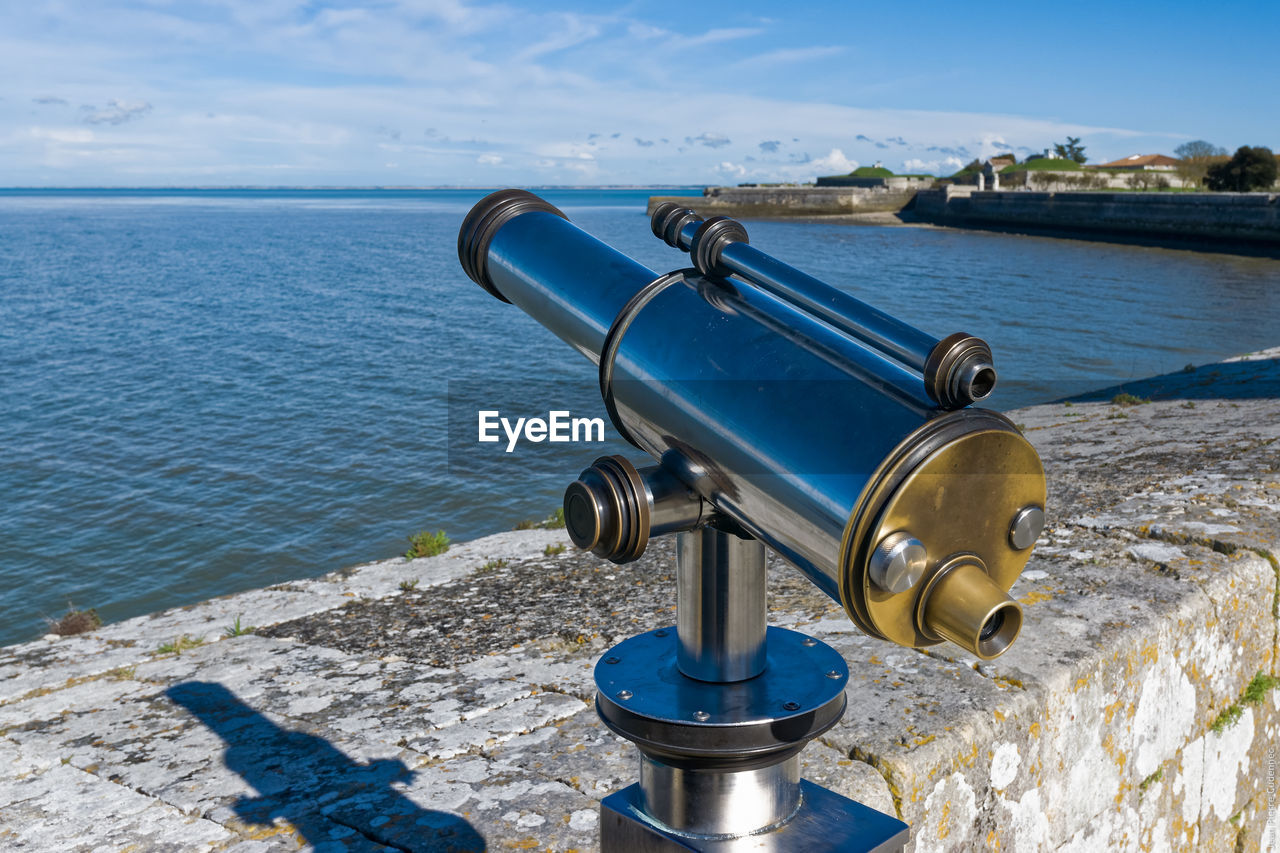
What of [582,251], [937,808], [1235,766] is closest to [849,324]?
[582,251]

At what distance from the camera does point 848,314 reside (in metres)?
1.09

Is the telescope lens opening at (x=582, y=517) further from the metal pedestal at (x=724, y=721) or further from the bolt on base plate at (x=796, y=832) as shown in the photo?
the bolt on base plate at (x=796, y=832)

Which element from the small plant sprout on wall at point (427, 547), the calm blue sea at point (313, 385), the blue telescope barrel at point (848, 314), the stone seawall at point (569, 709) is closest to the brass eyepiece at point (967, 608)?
the blue telescope barrel at point (848, 314)

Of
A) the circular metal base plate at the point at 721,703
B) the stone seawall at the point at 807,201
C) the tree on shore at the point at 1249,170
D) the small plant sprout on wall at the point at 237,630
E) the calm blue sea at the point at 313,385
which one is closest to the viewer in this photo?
the circular metal base plate at the point at 721,703

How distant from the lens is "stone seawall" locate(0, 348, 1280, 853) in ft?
6.31

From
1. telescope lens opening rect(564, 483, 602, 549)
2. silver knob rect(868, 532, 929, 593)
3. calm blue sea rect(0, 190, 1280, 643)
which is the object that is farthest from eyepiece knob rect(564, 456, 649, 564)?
calm blue sea rect(0, 190, 1280, 643)

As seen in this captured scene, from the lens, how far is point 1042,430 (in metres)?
6.56

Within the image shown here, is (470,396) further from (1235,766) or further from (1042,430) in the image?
(1235,766)

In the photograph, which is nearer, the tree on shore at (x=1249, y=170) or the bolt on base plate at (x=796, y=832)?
the bolt on base plate at (x=796, y=832)

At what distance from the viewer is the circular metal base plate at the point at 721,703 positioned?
103 centimetres

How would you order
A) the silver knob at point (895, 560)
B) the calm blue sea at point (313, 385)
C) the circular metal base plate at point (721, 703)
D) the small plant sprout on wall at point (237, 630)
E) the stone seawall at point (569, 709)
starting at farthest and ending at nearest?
the calm blue sea at point (313, 385)
the small plant sprout on wall at point (237, 630)
the stone seawall at point (569, 709)
the circular metal base plate at point (721, 703)
the silver knob at point (895, 560)

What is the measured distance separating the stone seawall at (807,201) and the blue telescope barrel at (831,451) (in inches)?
2906

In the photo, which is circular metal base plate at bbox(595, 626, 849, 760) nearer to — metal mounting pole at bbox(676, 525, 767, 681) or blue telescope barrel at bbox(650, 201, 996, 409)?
metal mounting pole at bbox(676, 525, 767, 681)

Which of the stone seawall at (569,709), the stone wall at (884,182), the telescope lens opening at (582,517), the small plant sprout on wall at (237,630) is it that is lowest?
the small plant sprout on wall at (237,630)
